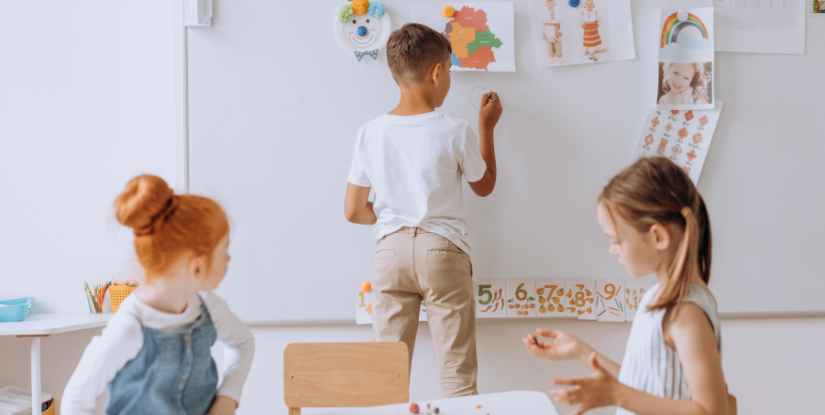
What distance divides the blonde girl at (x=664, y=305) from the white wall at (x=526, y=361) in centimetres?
94

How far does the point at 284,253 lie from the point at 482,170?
2.40ft

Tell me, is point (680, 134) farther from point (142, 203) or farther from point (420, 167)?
point (142, 203)

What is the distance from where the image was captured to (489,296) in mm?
1904

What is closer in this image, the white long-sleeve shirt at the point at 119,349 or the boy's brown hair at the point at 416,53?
the white long-sleeve shirt at the point at 119,349

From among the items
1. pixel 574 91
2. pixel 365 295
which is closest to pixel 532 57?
pixel 574 91

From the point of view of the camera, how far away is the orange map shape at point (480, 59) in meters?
1.85

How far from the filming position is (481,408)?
1078 millimetres

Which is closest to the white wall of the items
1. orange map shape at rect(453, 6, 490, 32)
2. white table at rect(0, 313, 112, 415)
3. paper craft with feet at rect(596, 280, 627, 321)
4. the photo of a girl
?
paper craft with feet at rect(596, 280, 627, 321)

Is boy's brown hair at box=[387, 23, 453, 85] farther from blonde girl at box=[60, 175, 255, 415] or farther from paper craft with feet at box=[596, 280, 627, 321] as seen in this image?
paper craft with feet at box=[596, 280, 627, 321]

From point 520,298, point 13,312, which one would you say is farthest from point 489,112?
point 13,312

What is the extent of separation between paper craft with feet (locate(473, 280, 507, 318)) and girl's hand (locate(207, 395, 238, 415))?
1.03 meters

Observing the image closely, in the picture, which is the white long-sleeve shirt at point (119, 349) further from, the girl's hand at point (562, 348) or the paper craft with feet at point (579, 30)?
the paper craft with feet at point (579, 30)

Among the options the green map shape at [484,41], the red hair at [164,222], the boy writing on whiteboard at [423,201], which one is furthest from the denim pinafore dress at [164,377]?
the green map shape at [484,41]

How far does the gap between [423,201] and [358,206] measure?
0.74 feet
